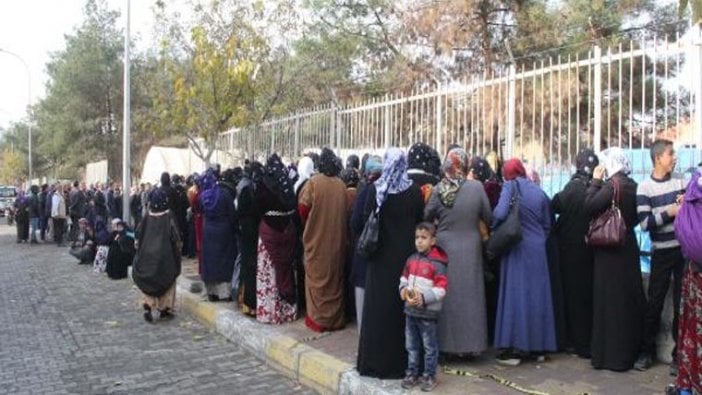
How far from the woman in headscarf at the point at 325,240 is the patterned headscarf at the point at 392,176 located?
143 centimetres

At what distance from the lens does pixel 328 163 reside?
6805mm

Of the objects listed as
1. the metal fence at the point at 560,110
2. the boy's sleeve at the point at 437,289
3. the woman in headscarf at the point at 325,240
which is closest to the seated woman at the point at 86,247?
the metal fence at the point at 560,110

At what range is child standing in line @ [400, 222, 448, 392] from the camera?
4969 mm

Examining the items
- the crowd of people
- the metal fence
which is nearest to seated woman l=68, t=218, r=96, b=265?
the metal fence

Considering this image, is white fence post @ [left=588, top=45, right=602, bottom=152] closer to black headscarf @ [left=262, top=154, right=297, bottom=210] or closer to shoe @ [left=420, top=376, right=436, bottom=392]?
shoe @ [left=420, top=376, right=436, bottom=392]

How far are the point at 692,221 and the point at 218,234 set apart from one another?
5.83m

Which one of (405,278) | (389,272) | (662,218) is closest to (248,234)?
(389,272)

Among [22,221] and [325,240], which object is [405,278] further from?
[22,221]

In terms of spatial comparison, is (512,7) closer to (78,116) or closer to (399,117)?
(399,117)

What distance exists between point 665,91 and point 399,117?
368 cm

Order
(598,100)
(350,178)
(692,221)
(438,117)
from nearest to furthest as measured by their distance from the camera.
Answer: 1. (692,221)
2. (598,100)
3. (350,178)
4. (438,117)

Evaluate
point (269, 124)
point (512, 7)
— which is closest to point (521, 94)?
point (269, 124)

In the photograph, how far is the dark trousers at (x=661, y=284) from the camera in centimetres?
515

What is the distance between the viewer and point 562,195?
5770 millimetres
